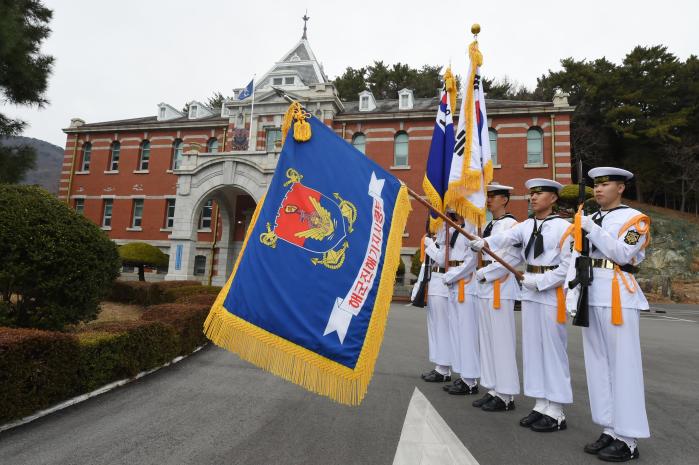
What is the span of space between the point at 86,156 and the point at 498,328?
31.9 m

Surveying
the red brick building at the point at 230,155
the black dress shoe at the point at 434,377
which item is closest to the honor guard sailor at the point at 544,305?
the black dress shoe at the point at 434,377

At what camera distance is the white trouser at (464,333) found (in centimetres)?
469

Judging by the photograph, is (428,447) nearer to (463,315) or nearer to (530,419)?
(530,419)

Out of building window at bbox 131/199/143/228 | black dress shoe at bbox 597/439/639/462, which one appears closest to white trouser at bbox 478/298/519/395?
black dress shoe at bbox 597/439/639/462

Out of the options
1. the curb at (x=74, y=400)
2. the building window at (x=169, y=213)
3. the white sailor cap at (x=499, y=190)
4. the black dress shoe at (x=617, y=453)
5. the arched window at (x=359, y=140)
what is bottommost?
the curb at (x=74, y=400)

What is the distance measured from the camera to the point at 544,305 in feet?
12.9

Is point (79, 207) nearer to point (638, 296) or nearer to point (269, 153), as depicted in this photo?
point (269, 153)

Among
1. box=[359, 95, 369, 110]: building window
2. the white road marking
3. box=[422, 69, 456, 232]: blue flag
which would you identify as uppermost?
box=[359, 95, 369, 110]: building window

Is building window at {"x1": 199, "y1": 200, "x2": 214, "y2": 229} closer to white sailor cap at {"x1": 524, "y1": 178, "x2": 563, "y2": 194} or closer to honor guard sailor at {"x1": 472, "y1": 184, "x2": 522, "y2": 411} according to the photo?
honor guard sailor at {"x1": 472, "y1": 184, "x2": 522, "y2": 411}

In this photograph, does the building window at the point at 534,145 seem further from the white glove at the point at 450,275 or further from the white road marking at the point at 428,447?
the white road marking at the point at 428,447

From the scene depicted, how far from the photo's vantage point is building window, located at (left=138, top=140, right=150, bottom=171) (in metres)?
27.0

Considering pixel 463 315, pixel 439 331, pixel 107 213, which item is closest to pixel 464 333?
pixel 463 315

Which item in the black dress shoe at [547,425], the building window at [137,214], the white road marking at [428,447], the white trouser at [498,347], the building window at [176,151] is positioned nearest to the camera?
the white road marking at [428,447]

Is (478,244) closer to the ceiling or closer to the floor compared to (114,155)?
closer to the floor
